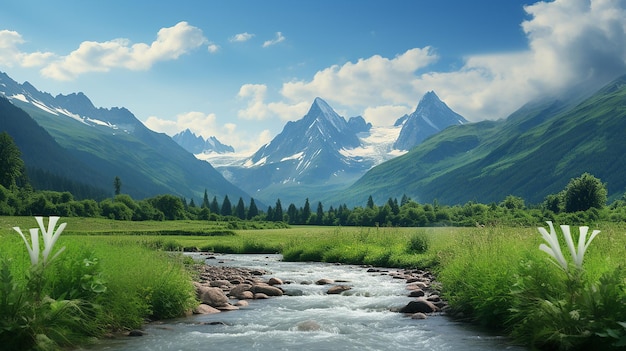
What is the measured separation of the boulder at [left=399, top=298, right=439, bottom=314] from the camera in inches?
808

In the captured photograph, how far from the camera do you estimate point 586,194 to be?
390 ft

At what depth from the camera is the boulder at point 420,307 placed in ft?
67.4

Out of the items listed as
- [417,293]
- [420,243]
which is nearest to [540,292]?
[417,293]

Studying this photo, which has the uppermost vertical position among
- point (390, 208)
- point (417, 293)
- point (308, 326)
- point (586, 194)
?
point (586, 194)

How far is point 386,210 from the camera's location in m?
190

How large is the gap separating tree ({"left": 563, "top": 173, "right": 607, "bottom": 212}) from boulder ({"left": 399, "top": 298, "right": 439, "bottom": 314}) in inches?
4374

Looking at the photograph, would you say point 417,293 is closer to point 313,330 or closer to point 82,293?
point 313,330

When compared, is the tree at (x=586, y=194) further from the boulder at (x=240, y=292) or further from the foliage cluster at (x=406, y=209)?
the boulder at (x=240, y=292)

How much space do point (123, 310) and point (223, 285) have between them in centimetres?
1235

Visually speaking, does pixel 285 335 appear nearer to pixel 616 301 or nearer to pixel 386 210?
pixel 616 301

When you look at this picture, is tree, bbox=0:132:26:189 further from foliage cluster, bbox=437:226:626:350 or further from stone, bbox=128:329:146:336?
foliage cluster, bbox=437:226:626:350

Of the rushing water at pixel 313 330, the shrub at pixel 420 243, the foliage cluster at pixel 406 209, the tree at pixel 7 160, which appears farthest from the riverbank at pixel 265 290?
the tree at pixel 7 160

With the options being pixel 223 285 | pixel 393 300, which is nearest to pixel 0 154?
pixel 223 285

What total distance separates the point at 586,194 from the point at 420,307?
113 metres
